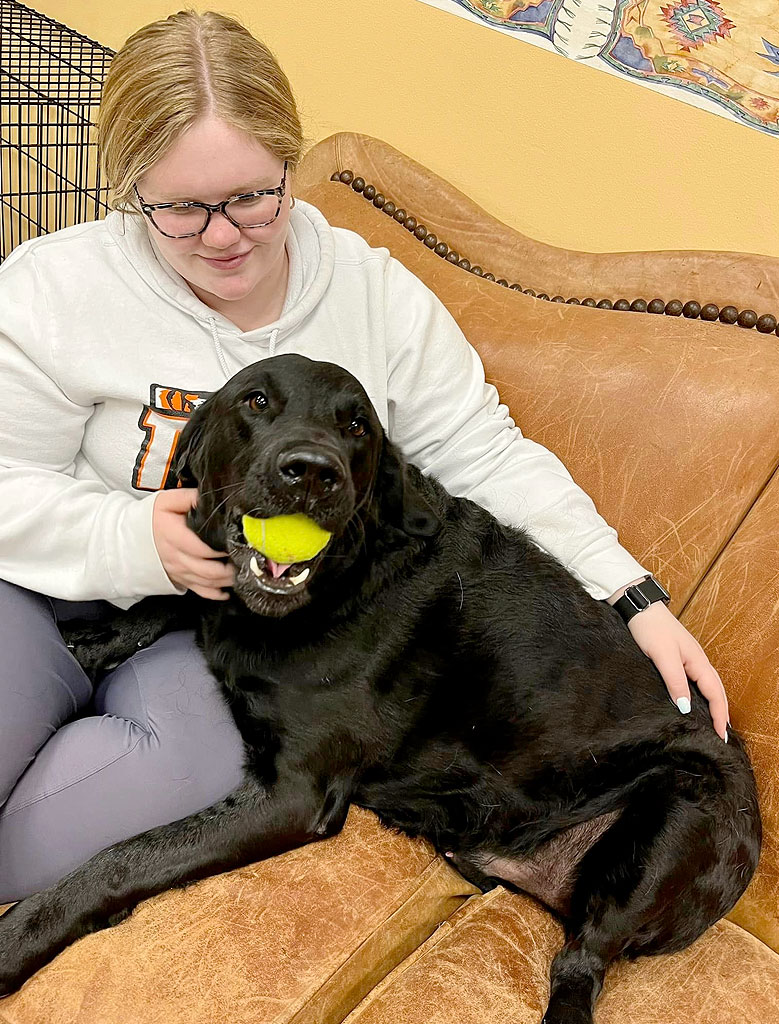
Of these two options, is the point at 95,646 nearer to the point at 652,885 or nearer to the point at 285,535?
the point at 285,535

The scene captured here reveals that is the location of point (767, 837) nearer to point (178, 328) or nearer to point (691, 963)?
point (691, 963)

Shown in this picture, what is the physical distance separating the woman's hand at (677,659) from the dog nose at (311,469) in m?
0.65

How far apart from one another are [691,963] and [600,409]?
987mm

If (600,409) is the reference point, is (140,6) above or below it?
above

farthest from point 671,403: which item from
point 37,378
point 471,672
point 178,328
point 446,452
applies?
point 37,378

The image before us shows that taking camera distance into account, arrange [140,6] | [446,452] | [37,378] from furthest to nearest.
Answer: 1. [140,6]
2. [446,452]
3. [37,378]

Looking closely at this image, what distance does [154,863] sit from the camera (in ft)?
4.32

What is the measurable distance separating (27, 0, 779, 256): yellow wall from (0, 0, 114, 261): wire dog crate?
760mm

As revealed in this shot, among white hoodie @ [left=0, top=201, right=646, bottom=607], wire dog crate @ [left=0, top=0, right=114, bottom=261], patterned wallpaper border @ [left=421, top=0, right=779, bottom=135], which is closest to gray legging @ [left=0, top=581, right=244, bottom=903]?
white hoodie @ [left=0, top=201, right=646, bottom=607]

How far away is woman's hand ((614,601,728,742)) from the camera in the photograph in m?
1.50

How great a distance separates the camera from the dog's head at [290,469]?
1.24 metres

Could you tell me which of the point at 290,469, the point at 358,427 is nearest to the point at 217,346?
the point at 358,427

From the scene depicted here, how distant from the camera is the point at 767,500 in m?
1.63

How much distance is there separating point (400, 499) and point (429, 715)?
37 centimetres
